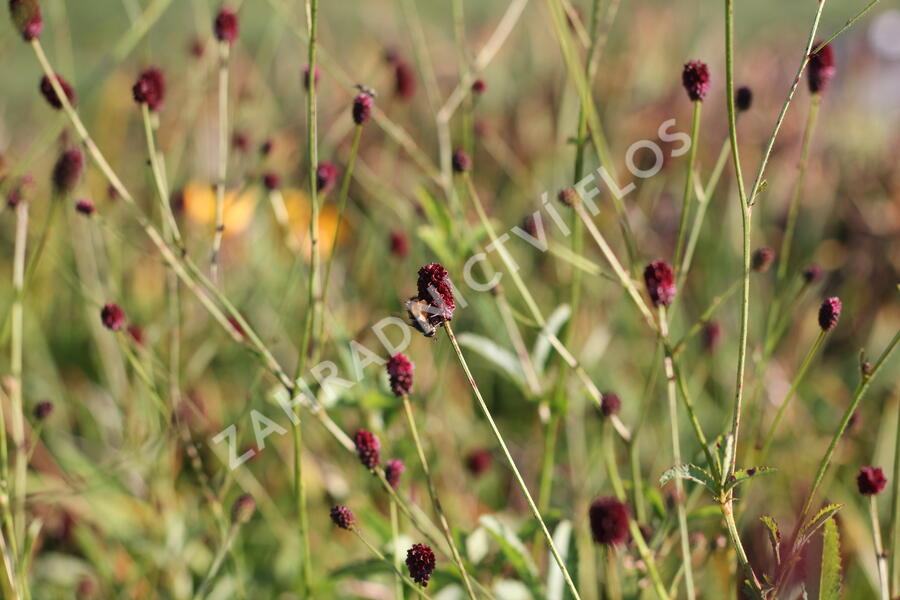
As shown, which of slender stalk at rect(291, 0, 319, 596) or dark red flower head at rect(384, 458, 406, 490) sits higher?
slender stalk at rect(291, 0, 319, 596)

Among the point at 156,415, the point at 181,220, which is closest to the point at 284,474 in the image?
the point at 156,415

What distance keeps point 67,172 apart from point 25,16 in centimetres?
13

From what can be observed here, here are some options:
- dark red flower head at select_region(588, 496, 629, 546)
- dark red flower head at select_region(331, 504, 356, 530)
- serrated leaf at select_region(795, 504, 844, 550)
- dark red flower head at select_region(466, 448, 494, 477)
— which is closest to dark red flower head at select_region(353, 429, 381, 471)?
dark red flower head at select_region(331, 504, 356, 530)

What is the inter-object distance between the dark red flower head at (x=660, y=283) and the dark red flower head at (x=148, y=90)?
37 cm

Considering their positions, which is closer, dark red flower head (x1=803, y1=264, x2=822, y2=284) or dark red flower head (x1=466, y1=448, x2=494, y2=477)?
dark red flower head (x1=803, y1=264, x2=822, y2=284)

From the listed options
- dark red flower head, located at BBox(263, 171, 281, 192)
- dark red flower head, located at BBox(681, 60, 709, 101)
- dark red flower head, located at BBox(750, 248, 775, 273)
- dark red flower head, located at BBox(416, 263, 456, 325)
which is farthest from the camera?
dark red flower head, located at BBox(263, 171, 281, 192)

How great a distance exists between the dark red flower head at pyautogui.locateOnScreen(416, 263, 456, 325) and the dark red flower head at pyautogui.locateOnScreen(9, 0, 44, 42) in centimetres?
35

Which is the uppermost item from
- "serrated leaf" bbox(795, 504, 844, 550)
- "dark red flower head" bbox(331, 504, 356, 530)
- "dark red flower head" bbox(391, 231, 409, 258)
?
"dark red flower head" bbox(391, 231, 409, 258)

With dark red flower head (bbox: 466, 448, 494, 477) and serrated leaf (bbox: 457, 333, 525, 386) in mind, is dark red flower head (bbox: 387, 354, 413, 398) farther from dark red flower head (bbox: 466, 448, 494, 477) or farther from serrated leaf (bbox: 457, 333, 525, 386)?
dark red flower head (bbox: 466, 448, 494, 477)

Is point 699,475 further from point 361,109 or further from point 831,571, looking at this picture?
point 361,109

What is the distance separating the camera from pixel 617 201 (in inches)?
25.1

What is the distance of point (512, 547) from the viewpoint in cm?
62

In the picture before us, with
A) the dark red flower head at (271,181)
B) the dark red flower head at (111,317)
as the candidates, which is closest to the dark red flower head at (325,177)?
the dark red flower head at (271,181)

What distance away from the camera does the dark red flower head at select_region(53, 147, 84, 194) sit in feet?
2.28
